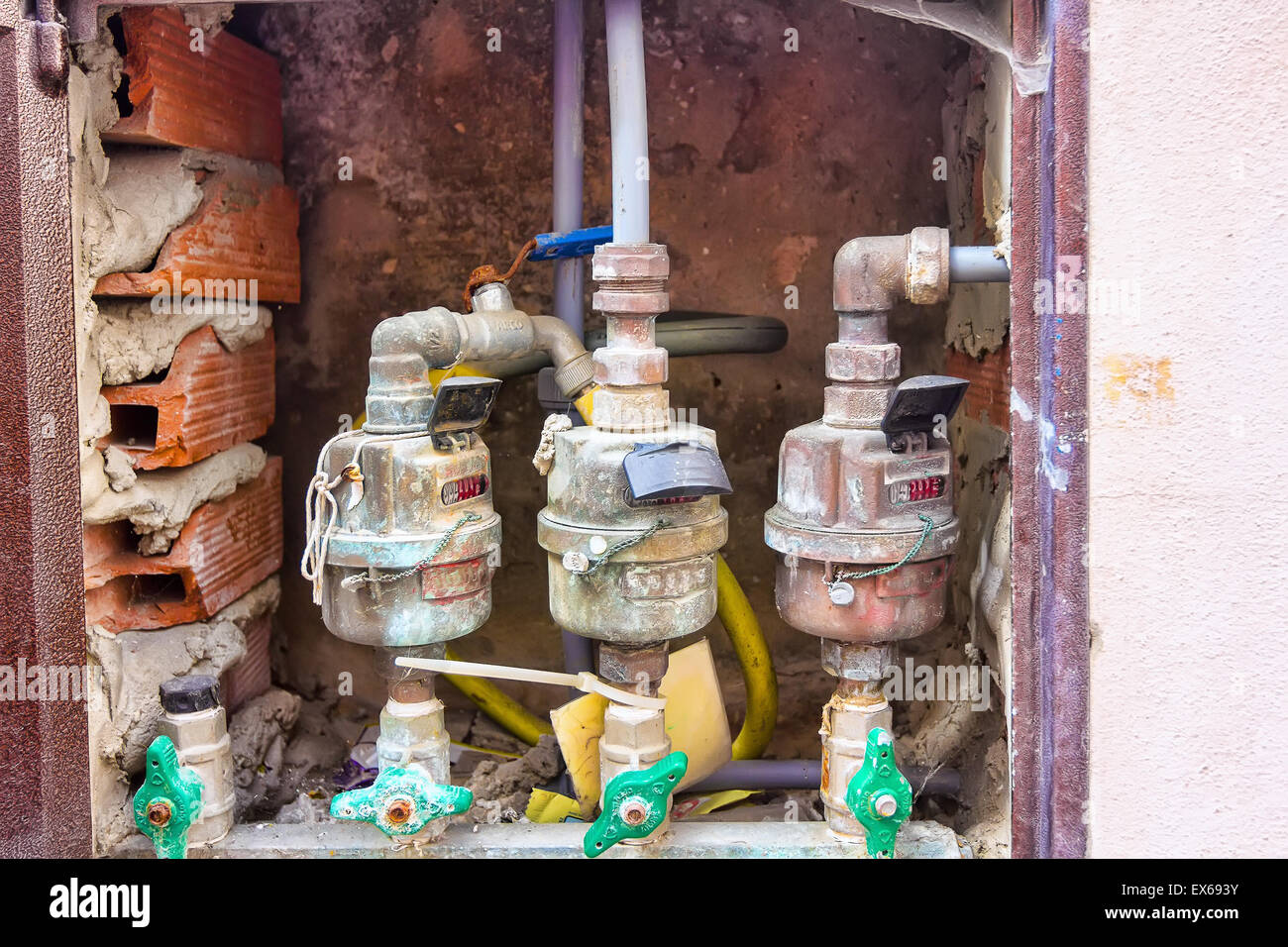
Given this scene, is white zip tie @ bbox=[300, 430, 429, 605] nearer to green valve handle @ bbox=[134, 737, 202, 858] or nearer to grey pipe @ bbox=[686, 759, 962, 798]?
green valve handle @ bbox=[134, 737, 202, 858]

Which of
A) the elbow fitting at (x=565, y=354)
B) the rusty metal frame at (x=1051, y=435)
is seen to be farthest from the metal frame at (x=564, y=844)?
the elbow fitting at (x=565, y=354)

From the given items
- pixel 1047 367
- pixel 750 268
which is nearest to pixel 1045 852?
pixel 1047 367

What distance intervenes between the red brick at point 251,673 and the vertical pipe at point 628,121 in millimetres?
1345

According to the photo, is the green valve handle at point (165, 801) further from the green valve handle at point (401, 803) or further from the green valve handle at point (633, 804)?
the green valve handle at point (633, 804)

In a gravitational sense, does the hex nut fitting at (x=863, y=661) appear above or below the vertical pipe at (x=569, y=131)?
below

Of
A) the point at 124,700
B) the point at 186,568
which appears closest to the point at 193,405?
the point at 186,568

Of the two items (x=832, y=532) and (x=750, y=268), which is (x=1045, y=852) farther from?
(x=750, y=268)

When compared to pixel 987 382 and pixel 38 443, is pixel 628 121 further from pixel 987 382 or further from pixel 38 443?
pixel 38 443

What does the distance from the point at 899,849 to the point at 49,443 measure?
1.70 meters

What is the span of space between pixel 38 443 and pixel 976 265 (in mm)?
1685

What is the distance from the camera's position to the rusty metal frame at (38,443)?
6.24 feet

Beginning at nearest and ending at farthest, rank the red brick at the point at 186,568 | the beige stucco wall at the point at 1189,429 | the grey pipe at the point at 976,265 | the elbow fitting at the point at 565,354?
the beige stucco wall at the point at 1189,429 → the grey pipe at the point at 976,265 → the red brick at the point at 186,568 → the elbow fitting at the point at 565,354

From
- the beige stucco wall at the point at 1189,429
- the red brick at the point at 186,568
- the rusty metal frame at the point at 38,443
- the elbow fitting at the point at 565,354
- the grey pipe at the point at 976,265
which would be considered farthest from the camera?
the elbow fitting at the point at 565,354

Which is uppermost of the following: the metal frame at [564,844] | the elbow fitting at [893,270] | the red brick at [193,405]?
the elbow fitting at [893,270]
